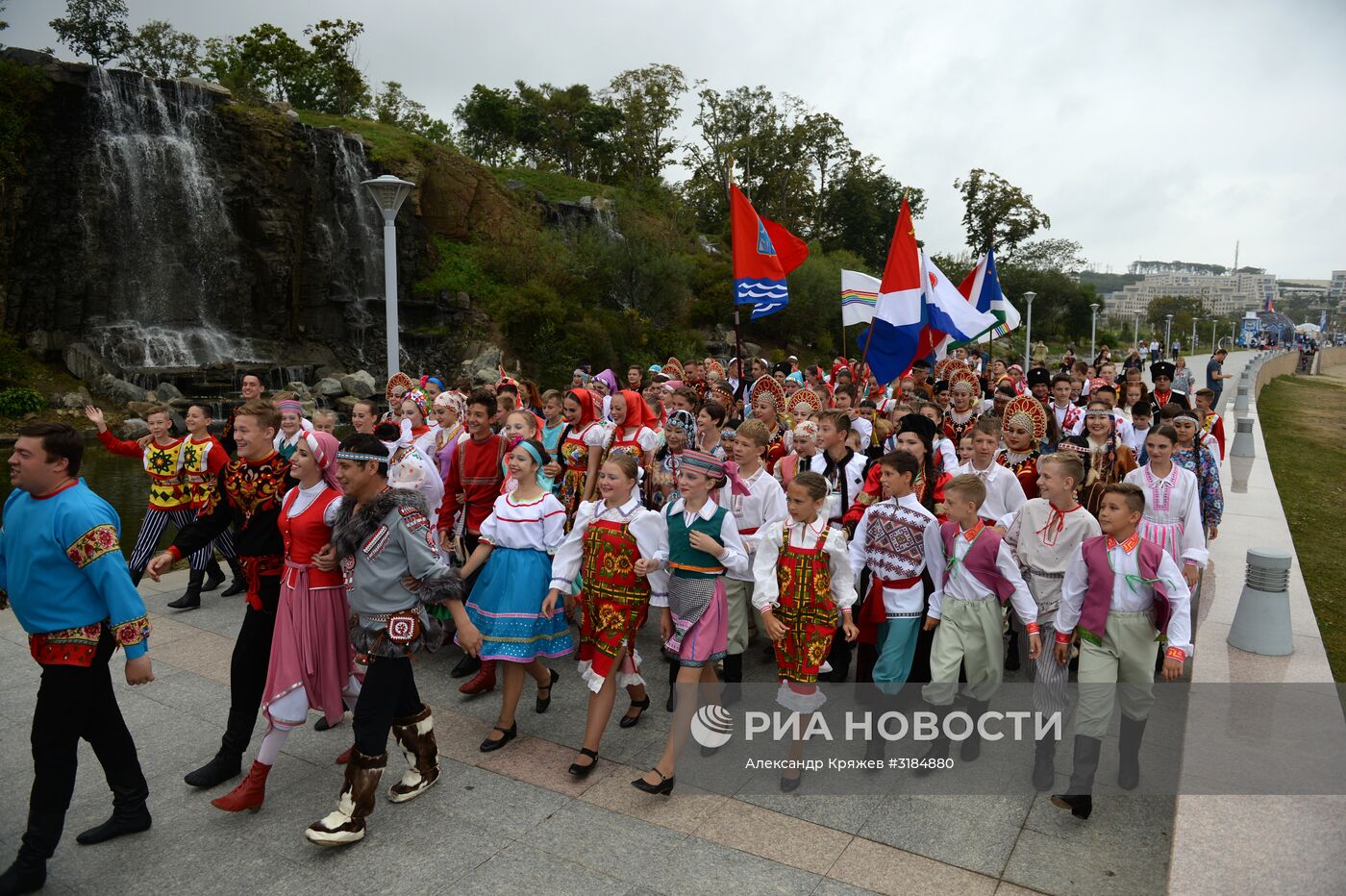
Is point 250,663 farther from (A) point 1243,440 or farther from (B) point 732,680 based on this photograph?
(A) point 1243,440

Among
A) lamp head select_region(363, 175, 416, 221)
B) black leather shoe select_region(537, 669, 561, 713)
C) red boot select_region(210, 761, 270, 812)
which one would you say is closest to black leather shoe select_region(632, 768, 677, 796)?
black leather shoe select_region(537, 669, 561, 713)

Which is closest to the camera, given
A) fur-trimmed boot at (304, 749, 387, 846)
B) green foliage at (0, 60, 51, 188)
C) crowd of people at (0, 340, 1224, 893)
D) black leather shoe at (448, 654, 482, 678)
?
crowd of people at (0, 340, 1224, 893)

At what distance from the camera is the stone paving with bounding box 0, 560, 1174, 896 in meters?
3.72

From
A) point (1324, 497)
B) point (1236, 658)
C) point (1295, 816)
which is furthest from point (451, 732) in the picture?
point (1324, 497)

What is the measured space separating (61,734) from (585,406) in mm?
4119

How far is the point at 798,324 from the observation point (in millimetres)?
42156

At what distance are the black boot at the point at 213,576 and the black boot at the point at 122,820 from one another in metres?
4.24

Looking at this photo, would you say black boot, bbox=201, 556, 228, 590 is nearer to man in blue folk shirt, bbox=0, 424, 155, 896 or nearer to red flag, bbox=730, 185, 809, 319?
man in blue folk shirt, bbox=0, 424, 155, 896

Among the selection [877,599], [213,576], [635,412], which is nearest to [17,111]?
[213,576]

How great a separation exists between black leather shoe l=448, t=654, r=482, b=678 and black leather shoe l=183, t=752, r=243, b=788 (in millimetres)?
1624

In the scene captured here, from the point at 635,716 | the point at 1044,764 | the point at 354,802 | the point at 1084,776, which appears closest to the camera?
the point at 354,802

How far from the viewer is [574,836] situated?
4039 mm

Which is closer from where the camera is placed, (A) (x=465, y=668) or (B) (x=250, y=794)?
(B) (x=250, y=794)

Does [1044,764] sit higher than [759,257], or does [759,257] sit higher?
[759,257]
